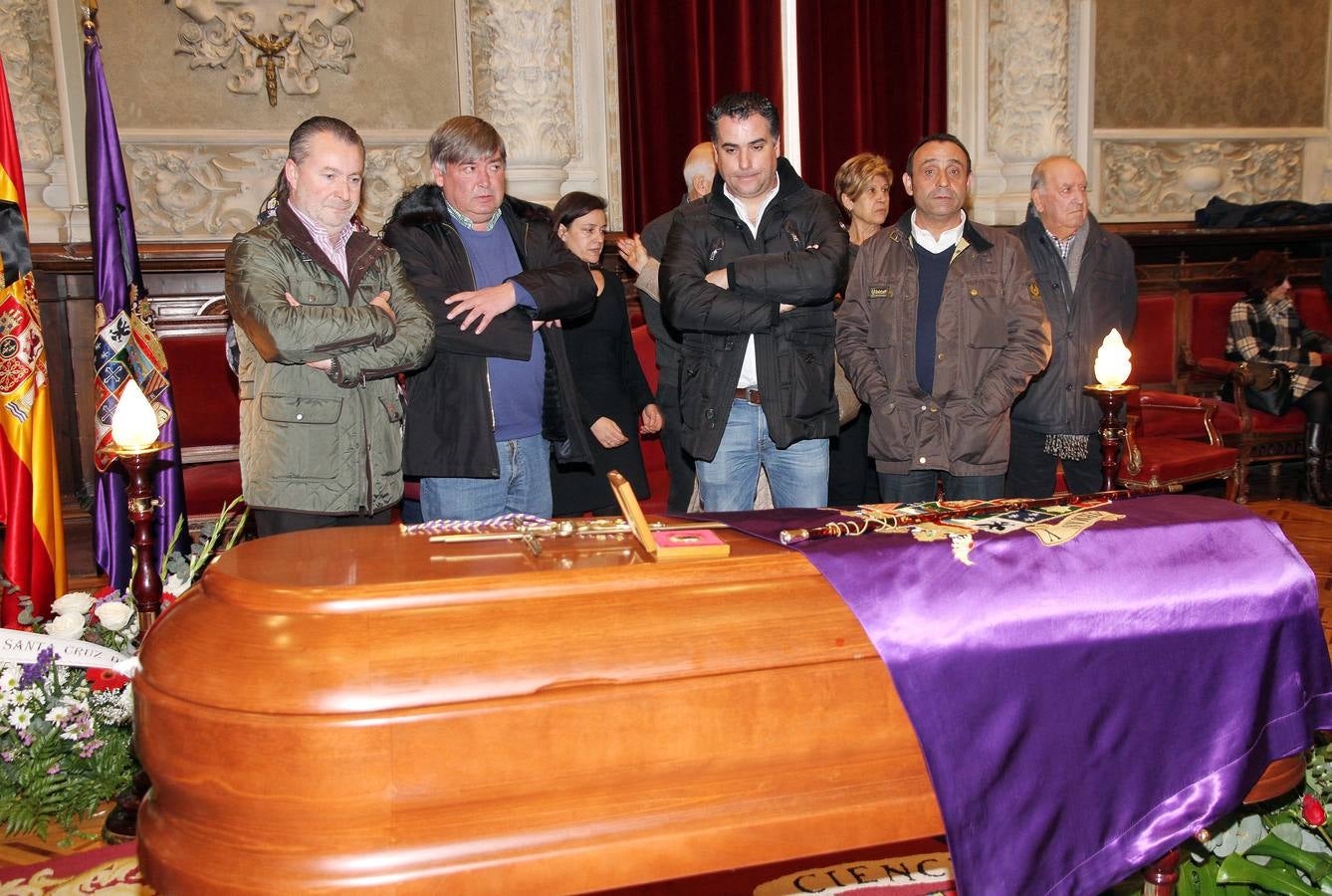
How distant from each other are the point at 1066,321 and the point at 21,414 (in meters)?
3.59

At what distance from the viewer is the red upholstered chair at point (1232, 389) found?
6074 millimetres

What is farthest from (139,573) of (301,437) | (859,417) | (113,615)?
(859,417)

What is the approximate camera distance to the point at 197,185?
566cm

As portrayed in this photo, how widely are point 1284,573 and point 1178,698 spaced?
317 millimetres

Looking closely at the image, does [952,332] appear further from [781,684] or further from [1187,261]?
[1187,261]

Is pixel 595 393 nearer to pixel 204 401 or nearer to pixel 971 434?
pixel 971 434

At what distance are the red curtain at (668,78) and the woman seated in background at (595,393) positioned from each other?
2496 millimetres

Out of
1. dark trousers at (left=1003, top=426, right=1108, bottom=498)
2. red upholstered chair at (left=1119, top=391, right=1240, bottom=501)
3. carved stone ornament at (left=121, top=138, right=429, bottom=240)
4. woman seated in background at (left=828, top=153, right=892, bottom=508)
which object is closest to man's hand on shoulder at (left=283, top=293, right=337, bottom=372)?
woman seated in background at (left=828, top=153, right=892, bottom=508)

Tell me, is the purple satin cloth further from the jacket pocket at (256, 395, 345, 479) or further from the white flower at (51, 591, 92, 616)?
the white flower at (51, 591, 92, 616)

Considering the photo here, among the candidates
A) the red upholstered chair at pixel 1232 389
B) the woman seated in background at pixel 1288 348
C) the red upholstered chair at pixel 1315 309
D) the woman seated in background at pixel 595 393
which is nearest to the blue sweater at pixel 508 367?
the woman seated in background at pixel 595 393

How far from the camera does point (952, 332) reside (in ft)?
10.8

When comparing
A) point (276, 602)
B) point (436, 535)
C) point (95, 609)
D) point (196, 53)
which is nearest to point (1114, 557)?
point (436, 535)

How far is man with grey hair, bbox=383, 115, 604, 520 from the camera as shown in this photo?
2934 millimetres

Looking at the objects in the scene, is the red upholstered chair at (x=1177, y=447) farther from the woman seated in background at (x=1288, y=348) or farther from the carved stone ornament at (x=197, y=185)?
the carved stone ornament at (x=197, y=185)
